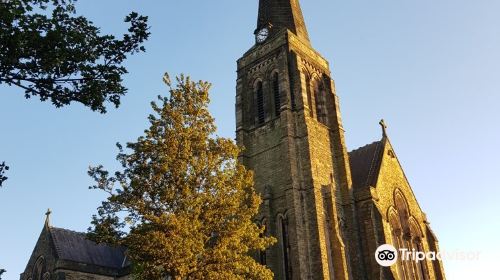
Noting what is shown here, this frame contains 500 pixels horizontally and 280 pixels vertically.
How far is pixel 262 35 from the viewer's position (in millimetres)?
32688

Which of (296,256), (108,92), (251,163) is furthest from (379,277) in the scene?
(108,92)

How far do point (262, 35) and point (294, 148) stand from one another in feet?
31.7

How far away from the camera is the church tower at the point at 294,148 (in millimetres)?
24156

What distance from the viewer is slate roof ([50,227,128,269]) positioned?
3197 cm

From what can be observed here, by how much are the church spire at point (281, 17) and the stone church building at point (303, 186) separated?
0.25 ft

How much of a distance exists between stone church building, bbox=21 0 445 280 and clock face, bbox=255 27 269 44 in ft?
0.26

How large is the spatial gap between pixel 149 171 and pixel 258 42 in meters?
19.9

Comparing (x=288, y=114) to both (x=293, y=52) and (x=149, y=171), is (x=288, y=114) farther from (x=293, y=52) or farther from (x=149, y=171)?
(x=149, y=171)

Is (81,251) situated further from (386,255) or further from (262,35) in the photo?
(386,255)

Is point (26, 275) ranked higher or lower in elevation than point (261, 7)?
lower

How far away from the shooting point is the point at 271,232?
2548 centimetres

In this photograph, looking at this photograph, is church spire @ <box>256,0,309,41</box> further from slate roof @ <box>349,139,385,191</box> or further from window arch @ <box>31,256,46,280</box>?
window arch @ <box>31,256,46,280</box>

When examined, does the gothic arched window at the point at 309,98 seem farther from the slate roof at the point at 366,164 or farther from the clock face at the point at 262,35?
the slate roof at the point at 366,164

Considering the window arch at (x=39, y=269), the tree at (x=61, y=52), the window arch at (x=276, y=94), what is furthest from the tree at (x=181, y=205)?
the window arch at (x=39, y=269)
